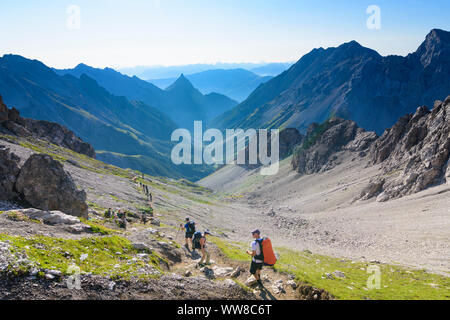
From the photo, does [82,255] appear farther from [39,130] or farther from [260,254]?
[39,130]

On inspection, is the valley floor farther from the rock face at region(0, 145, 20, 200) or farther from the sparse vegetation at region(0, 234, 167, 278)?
the rock face at region(0, 145, 20, 200)

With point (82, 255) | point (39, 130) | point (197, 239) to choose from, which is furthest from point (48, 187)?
point (39, 130)

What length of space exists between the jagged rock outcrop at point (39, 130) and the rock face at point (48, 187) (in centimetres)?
9156

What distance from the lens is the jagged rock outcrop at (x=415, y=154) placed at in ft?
263

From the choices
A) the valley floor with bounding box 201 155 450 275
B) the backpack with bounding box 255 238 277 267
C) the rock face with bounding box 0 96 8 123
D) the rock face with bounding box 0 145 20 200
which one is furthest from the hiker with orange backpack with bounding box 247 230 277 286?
the rock face with bounding box 0 96 8 123

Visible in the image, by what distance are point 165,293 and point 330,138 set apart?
163091mm

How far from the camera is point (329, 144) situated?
162m

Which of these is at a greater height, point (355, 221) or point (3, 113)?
point (3, 113)

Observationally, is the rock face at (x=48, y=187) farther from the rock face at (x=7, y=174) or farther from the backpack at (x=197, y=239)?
the backpack at (x=197, y=239)

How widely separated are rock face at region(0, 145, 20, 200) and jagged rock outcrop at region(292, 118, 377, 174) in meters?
140

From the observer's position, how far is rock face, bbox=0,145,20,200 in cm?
2747

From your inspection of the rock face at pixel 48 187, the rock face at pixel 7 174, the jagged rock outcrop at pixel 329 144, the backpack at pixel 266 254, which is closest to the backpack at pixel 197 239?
the backpack at pixel 266 254

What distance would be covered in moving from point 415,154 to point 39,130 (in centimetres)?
14793

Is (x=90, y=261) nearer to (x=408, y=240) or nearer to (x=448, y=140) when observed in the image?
(x=408, y=240)
